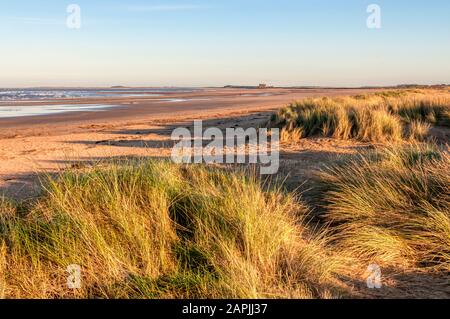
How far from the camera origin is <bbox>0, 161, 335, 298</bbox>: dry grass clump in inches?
138

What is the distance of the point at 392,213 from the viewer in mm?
5066

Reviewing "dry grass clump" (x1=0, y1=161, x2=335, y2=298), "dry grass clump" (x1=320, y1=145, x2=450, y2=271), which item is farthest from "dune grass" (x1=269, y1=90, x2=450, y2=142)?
"dry grass clump" (x1=0, y1=161, x2=335, y2=298)

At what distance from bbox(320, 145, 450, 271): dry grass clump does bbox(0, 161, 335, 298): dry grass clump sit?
1.60 feet

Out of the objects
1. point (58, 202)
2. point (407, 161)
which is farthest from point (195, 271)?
point (407, 161)

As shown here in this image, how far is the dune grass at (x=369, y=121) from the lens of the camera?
12.1 m

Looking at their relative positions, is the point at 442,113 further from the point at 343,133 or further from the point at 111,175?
the point at 111,175

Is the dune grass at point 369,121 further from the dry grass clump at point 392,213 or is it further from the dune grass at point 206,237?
the dune grass at point 206,237

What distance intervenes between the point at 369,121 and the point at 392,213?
25.7 feet

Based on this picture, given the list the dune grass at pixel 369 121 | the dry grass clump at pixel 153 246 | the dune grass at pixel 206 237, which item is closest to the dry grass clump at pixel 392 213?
the dune grass at pixel 206 237

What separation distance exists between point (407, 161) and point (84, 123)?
16240mm

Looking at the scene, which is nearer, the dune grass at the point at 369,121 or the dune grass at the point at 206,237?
the dune grass at the point at 206,237

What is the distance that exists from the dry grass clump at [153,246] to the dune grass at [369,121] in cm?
771

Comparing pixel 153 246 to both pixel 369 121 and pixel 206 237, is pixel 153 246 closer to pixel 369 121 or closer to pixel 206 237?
pixel 206 237

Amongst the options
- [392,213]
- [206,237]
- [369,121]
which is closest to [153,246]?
[206,237]
